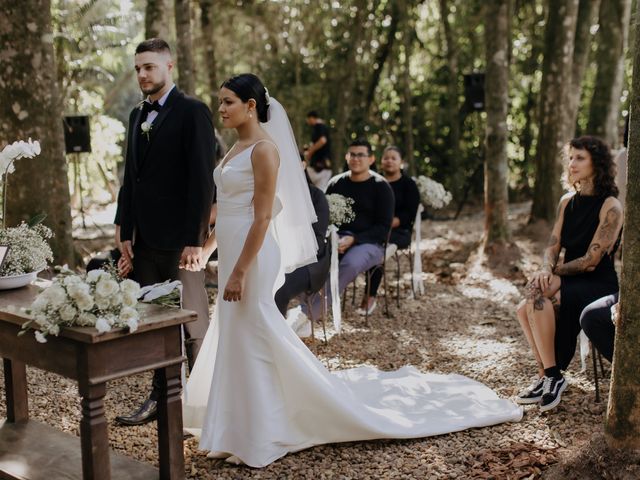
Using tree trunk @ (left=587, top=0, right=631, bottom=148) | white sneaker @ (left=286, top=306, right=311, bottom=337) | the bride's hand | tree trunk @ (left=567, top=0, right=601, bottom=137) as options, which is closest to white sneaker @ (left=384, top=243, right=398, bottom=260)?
white sneaker @ (left=286, top=306, right=311, bottom=337)

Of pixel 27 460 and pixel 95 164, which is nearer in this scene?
pixel 27 460

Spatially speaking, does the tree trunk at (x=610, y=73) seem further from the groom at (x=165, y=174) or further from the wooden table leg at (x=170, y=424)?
the wooden table leg at (x=170, y=424)

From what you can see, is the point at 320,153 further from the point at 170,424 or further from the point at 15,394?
the point at 170,424

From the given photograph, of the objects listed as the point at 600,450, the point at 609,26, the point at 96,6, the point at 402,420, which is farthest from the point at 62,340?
the point at 96,6

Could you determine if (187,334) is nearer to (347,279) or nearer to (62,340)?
(62,340)

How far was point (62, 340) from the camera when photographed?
318 cm

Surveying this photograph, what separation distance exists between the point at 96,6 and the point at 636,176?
1473 centimetres

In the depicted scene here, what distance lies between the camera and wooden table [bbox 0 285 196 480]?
3.10m

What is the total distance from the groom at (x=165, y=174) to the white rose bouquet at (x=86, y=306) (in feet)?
3.87

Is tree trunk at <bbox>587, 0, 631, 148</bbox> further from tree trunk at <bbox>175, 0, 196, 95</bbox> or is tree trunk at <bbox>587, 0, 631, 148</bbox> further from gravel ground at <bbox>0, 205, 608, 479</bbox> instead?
tree trunk at <bbox>175, 0, 196, 95</bbox>

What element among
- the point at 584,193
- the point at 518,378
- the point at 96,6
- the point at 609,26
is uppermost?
the point at 96,6

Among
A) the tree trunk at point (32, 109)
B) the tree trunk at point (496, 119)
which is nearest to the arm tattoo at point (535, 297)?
the tree trunk at point (32, 109)

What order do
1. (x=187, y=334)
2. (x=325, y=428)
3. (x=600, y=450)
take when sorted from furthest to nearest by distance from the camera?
(x=187, y=334) < (x=325, y=428) < (x=600, y=450)

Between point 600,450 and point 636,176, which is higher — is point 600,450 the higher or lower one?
the lower one
